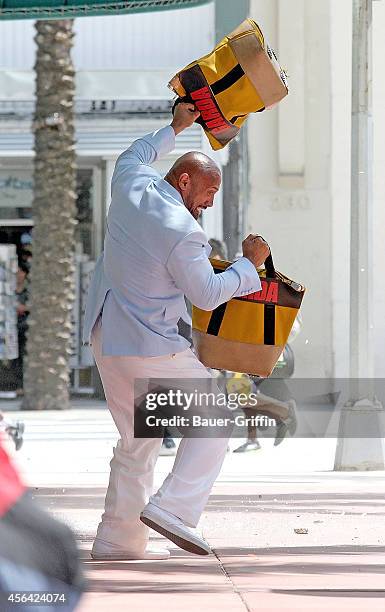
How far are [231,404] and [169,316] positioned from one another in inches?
270

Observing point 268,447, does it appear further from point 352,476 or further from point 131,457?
point 131,457

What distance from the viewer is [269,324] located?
5824 mm

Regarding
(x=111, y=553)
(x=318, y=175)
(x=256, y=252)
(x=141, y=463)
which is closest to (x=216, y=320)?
(x=256, y=252)

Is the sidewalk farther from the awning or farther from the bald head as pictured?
the awning

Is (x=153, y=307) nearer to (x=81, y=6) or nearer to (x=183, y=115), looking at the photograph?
(x=183, y=115)

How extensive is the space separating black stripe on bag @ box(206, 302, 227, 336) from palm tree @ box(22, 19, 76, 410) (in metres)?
12.1

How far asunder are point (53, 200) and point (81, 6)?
908 centimetres

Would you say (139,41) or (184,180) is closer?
(184,180)

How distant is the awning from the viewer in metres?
9.30

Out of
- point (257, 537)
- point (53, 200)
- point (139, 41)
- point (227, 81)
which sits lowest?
point (257, 537)

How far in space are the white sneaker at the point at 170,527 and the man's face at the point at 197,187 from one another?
1.17 metres

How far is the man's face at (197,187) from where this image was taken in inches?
231

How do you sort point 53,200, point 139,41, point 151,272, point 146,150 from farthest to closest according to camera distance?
point 139,41 < point 53,200 < point 146,150 < point 151,272

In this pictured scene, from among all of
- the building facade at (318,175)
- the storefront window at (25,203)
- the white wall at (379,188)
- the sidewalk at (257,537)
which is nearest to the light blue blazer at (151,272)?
the sidewalk at (257,537)
